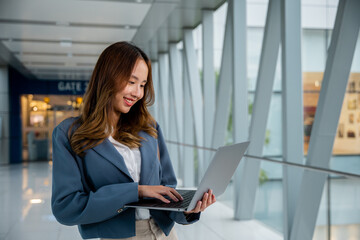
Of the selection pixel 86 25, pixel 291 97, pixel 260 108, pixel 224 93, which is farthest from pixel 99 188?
pixel 86 25

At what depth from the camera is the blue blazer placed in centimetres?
128

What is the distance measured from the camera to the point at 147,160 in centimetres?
144

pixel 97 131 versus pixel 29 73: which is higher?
pixel 29 73

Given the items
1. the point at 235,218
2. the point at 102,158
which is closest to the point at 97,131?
the point at 102,158

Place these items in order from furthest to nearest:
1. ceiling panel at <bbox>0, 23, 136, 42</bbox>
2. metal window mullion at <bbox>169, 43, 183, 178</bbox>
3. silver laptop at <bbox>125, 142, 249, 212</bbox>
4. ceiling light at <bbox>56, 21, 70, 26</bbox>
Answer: metal window mullion at <bbox>169, 43, 183, 178</bbox>
ceiling panel at <bbox>0, 23, 136, 42</bbox>
ceiling light at <bbox>56, 21, 70, 26</bbox>
silver laptop at <bbox>125, 142, 249, 212</bbox>

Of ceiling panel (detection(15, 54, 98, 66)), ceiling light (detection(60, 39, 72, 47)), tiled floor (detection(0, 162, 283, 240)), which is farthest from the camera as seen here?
ceiling panel (detection(15, 54, 98, 66))

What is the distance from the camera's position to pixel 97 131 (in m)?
1.37

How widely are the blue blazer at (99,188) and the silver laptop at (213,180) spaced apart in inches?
2.7

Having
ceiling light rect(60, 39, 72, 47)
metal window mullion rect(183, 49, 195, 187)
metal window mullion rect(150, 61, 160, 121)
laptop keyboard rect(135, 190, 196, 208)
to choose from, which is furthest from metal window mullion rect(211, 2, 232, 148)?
metal window mullion rect(150, 61, 160, 121)

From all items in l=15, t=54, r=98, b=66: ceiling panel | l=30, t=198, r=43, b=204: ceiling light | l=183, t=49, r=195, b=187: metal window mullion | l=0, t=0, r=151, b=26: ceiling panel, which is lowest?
l=30, t=198, r=43, b=204: ceiling light

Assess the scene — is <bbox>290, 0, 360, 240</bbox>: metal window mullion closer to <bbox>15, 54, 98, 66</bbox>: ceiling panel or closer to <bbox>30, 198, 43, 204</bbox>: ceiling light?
<bbox>30, 198, 43, 204</bbox>: ceiling light

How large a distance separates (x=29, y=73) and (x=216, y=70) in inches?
367

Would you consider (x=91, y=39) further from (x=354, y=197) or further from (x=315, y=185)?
(x=315, y=185)

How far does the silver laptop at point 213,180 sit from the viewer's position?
1269 millimetres
